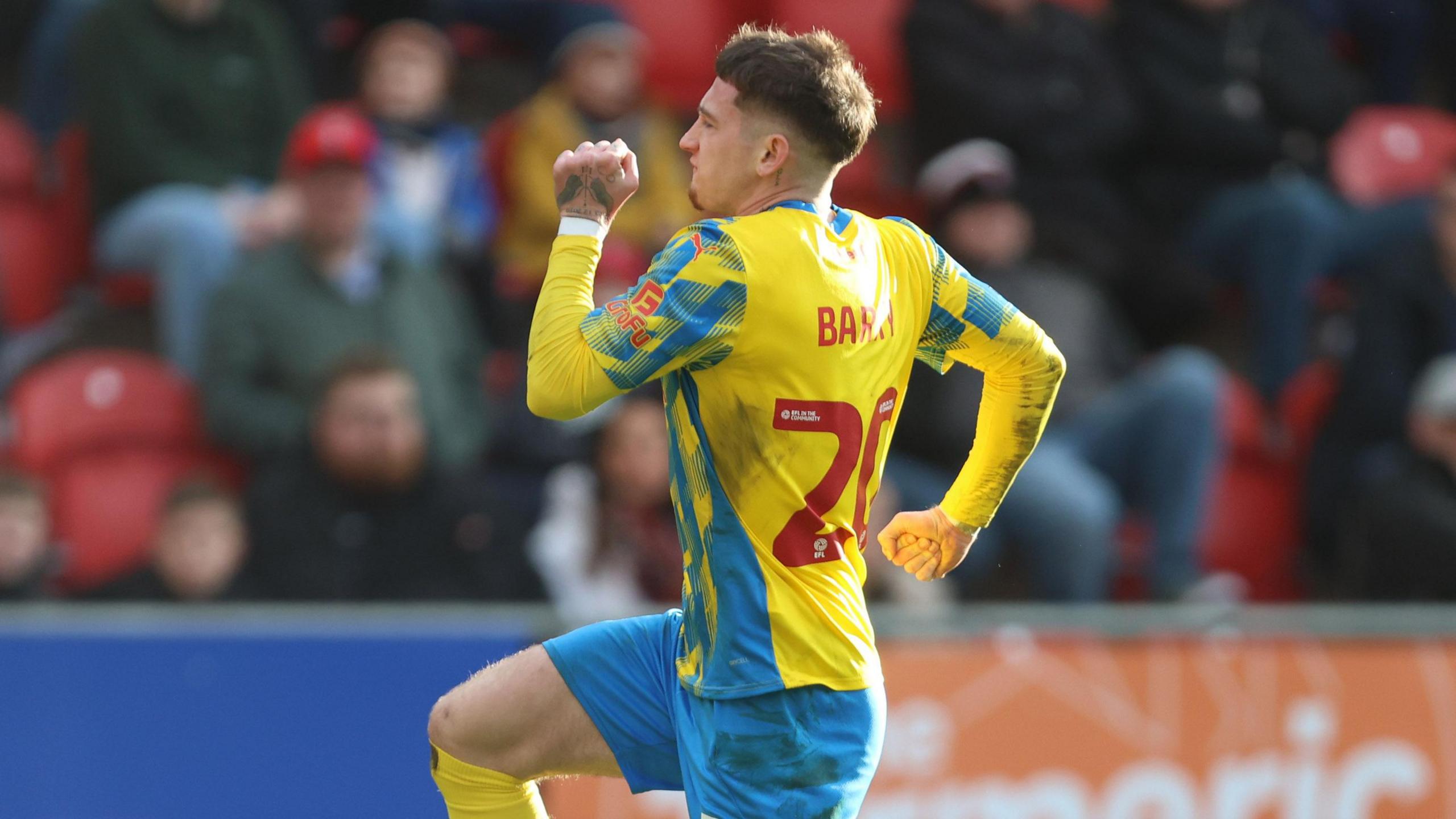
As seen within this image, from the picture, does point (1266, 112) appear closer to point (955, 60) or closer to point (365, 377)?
point (955, 60)

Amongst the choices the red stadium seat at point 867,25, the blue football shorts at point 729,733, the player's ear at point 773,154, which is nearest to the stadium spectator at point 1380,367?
the red stadium seat at point 867,25

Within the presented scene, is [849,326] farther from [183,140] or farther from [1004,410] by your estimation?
[183,140]

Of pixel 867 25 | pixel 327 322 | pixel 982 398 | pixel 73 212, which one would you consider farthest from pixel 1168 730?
pixel 73 212

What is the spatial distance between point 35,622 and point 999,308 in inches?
166

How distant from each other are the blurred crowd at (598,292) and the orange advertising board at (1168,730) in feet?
3.07

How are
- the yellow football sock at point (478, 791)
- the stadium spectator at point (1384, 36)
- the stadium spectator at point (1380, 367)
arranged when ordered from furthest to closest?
the stadium spectator at point (1384, 36) < the stadium spectator at point (1380, 367) < the yellow football sock at point (478, 791)

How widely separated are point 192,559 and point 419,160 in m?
2.49

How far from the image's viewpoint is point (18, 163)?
9.30m

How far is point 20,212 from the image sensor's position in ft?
29.9

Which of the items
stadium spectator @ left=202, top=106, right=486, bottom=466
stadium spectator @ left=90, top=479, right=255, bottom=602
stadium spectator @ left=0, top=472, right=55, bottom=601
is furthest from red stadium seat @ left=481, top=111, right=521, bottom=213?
stadium spectator @ left=0, top=472, right=55, bottom=601

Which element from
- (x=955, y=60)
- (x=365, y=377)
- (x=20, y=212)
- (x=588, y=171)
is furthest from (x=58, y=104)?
(x=588, y=171)

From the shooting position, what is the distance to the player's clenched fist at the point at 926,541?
4.30m

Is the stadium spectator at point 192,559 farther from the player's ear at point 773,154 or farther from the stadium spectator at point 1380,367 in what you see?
the stadium spectator at point 1380,367

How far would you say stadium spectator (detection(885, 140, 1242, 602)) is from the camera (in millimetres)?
8234
